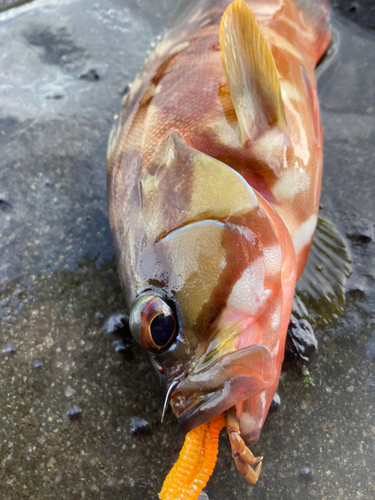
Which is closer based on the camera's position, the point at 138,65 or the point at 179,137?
the point at 179,137

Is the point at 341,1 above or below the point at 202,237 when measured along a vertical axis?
above

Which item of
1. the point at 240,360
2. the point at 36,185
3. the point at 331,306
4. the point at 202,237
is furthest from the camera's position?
the point at 36,185

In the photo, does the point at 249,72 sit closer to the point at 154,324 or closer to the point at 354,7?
the point at 154,324

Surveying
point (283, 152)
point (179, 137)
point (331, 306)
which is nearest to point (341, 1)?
point (283, 152)

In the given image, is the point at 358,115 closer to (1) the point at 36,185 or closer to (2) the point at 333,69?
(2) the point at 333,69

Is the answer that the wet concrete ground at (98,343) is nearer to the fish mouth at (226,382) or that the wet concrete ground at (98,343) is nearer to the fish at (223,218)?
the fish at (223,218)

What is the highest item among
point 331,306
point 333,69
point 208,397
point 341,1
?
point 341,1
